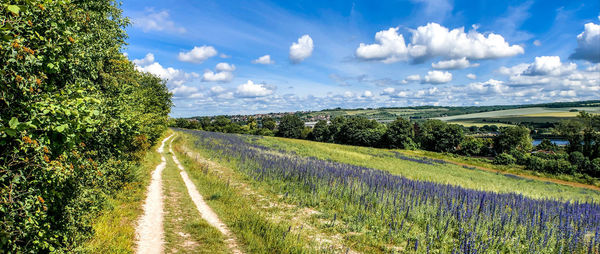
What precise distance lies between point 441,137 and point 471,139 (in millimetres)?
9348

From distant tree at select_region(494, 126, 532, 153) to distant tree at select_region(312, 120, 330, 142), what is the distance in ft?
200

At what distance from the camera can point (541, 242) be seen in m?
7.20

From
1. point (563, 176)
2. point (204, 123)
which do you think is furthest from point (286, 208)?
point (204, 123)

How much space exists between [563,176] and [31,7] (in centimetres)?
5911

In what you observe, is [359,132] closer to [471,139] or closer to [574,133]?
[471,139]

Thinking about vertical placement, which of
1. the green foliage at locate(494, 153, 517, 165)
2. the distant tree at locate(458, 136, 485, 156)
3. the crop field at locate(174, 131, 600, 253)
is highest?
the crop field at locate(174, 131, 600, 253)

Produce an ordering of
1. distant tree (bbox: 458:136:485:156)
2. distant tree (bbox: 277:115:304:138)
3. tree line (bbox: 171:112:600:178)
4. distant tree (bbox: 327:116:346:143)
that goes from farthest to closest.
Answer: distant tree (bbox: 277:115:304:138) < distant tree (bbox: 327:116:346:143) < distant tree (bbox: 458:136:485:156) < tree line (bbox: 171:112:600:178)

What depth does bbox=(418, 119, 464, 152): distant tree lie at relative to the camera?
9094 centimetres

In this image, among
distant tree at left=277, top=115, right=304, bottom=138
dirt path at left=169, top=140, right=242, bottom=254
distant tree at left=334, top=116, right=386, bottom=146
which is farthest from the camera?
distant tree at left=277, top=115, right=304, bottom=138

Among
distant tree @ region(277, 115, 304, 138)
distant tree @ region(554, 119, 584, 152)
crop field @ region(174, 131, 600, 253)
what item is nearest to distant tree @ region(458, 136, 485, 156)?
distant tree @ region(554, 119, 584, 152)

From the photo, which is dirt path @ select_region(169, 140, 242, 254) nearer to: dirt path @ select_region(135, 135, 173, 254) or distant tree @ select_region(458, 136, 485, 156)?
dirt path @ select_region(135, 135, 173, 254)

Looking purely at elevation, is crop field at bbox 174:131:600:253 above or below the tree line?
above

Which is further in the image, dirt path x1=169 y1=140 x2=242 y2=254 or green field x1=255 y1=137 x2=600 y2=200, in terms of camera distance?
green field x1=255 y1=137 x2=600 y2=200

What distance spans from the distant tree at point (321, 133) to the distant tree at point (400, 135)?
27975 mm
